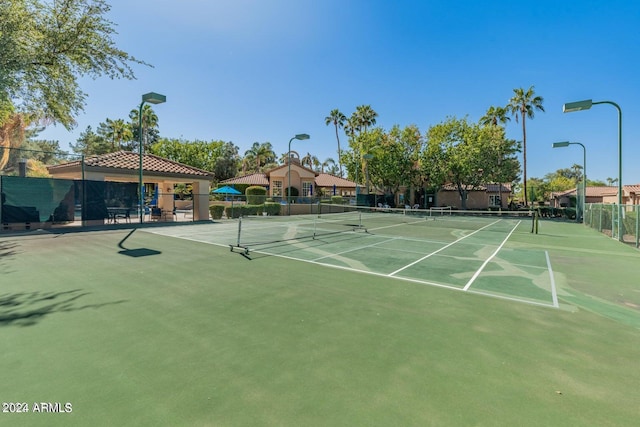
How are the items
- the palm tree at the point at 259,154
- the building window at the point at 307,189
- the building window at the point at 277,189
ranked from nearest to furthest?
1. the building window at the point at 277,189
2. the building window at the point at 307,189
3. the palm tree at the point at 259,154

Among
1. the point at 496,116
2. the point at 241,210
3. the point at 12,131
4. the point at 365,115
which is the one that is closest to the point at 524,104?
the point at 496,116

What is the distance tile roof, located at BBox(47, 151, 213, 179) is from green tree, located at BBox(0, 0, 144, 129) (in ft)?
11.9

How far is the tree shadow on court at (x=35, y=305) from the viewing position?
4706mm

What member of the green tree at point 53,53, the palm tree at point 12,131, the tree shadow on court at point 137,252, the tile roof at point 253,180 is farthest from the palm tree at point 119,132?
the tree shadow on court at point 137,252

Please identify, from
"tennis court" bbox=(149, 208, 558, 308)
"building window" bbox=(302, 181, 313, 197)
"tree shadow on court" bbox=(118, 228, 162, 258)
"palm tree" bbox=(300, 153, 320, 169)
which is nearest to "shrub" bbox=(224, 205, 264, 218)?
"tennis court" bbox=(149, 208, 558, 308)

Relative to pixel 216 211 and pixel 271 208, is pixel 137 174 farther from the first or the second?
pixel 271 208

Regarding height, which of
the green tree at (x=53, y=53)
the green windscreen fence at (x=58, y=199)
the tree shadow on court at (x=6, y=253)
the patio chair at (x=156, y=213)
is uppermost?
the green tree at (x=53, y=53)

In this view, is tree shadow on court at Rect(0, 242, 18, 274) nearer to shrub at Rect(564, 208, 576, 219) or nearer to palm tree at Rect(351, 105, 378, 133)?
shrub at Rect(564, 208, 576, 219)

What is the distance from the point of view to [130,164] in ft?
67.9

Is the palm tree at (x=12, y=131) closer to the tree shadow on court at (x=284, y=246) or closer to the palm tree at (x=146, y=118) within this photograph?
the palm tree at (x=146, y=118)

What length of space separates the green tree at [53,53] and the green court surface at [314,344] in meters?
8.74

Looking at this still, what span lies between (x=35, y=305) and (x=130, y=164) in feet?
59.4

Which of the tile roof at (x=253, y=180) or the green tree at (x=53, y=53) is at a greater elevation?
the green tree at (x=53, y=53)

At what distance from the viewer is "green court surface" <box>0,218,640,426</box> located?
2879 millimetres
